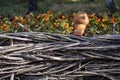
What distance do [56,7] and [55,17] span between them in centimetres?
186

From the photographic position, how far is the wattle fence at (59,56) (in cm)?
233

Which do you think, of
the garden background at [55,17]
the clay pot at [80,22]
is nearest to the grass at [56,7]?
the garden background at [55,17]

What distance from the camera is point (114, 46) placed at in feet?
7.55

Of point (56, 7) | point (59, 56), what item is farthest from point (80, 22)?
point (56, 7)

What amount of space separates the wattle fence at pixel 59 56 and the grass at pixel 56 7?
16.6 feet

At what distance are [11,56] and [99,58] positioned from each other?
56 centimetres

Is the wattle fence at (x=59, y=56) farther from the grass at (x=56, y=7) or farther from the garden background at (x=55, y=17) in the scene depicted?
the grass at (x=56, y=7)

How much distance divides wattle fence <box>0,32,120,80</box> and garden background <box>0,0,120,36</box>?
18.4 inches

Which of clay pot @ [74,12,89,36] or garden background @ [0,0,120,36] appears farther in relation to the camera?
garden background @ [0,0,120,36]

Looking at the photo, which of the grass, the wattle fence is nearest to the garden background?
the grass

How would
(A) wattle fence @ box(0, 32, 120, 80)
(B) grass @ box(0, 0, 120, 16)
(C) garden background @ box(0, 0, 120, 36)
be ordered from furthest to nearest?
(B) grass @ box(0, 0, 120, 16), (C) garden background @ box(0, 0, 120, 36), (A) wattle fence @ box(0, 32, 120, 80)

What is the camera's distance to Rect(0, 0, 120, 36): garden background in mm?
5406

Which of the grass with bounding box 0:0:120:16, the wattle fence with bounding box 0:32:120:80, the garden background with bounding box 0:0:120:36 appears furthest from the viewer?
the grass with bounding box 0:0:120:16

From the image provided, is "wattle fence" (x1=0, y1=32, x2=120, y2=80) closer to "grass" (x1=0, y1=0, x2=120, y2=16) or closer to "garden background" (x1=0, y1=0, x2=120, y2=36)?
"garden background" (x1=0, y1=0, x2=120, y2=36)
